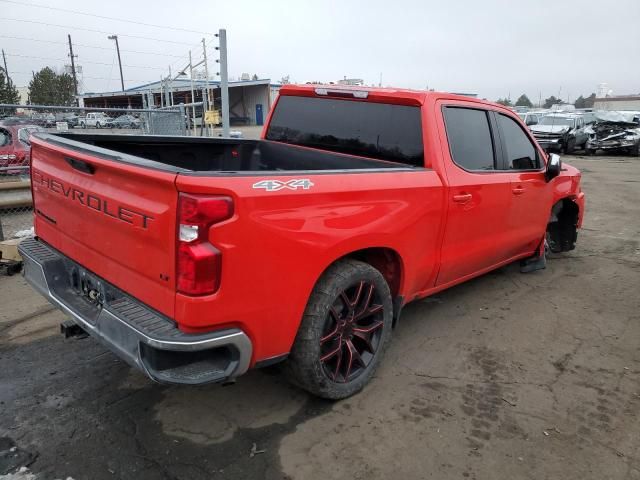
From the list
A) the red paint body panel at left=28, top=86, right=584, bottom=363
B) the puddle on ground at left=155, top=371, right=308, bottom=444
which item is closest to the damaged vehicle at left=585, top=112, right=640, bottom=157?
the red paint body panel at left=28, top=86, right=584, bottom=363

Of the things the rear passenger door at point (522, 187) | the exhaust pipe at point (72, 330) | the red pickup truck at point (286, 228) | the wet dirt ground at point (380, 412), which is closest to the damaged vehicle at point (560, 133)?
the rear passenger door at point (522, 187)

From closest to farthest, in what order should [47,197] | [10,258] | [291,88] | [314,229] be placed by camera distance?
1. [314,229]
2. [47,197]
3. [291,88]
4. [10,258]

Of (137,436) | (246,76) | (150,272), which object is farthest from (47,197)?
(246,76)

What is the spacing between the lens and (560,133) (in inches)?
904

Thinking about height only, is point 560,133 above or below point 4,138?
below

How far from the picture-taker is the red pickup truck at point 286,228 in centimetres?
221

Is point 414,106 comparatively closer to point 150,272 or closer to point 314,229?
point 314,229

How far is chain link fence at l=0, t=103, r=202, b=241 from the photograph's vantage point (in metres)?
6.85

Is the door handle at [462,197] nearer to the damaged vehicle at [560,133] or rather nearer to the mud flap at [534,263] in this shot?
the mud flap at [534,263]

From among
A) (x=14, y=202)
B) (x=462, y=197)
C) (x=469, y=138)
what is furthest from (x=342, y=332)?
(x=14, y=202)

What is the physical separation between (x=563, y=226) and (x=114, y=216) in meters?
5.42

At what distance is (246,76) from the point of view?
54.6 meters

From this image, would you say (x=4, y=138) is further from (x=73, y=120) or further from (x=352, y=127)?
(x=352, y=127)

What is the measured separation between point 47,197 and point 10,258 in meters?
2.78
